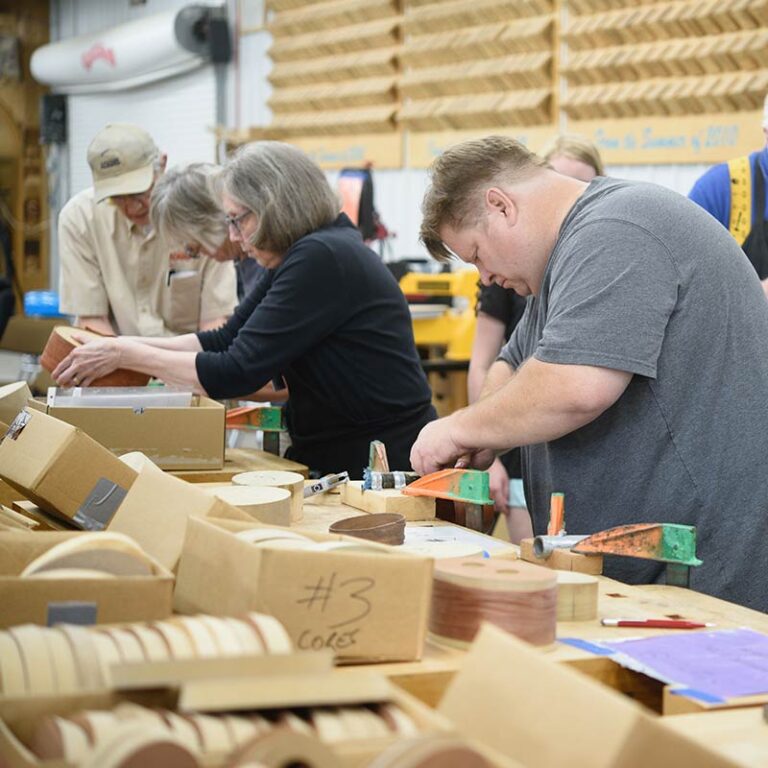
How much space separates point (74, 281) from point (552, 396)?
8.85 ft

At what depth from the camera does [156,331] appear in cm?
439

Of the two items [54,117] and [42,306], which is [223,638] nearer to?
[42,306]

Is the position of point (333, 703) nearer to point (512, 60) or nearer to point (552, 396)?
point (552, 396)

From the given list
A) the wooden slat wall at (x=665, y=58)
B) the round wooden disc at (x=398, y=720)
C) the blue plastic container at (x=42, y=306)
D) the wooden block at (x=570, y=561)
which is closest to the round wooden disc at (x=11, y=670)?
the round wooden disc at (x=398, y=720)

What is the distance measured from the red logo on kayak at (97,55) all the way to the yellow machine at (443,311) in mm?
4991

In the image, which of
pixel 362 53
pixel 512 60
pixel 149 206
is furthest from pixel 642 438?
pixel 362 53

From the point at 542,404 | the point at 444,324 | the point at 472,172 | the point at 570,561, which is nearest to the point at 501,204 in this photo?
the point at 472,172

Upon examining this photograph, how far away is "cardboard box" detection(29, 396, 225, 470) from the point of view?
2.93 m

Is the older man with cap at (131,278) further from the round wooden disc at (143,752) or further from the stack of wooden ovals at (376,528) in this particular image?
the round wooden disc at (143,752)

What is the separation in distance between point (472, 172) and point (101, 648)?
4.54 feet

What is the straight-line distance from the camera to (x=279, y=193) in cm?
311

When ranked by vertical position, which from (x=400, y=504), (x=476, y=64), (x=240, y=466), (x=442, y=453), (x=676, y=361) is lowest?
(x=240, y=466)

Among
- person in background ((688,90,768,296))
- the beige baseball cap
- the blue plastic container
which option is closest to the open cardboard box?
person in background ((688,90,768,296))

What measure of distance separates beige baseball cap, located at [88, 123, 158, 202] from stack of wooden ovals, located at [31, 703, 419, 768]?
10.5 feet
